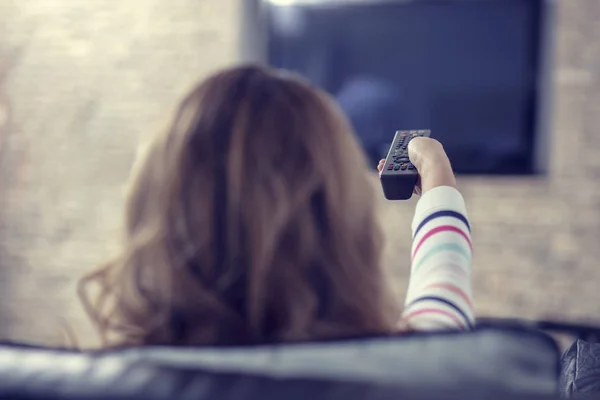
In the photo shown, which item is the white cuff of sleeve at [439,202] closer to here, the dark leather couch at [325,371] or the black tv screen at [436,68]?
the dark leather couch at [325,371]

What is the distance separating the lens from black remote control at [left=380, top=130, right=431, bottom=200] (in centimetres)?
107

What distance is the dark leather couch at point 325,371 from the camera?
0.53m

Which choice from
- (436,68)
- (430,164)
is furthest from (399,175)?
(436,68)

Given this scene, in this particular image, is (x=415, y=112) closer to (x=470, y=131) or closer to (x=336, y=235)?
(x=470, y=131)

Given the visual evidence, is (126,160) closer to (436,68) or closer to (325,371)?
(436,68)

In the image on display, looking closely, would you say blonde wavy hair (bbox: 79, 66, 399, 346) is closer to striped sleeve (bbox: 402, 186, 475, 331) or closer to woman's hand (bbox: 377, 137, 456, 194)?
striped sleeve (bbox: 402, 186, 475, 331)

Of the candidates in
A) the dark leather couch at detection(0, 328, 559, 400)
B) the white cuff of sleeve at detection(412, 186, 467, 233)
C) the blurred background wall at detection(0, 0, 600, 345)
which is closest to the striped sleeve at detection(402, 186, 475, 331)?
the white cuff of sleeve at detection(412, 186, 467, 233)

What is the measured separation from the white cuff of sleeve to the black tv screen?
1.97 metres

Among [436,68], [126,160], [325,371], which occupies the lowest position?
[325,371]

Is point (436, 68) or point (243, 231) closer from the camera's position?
point (243, 231)

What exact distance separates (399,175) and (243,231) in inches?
18.6

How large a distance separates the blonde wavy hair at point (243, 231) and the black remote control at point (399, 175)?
0.38 meters

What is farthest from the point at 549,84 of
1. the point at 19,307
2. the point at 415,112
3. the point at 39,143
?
the point at 19,307

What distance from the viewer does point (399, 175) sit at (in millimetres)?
1078
